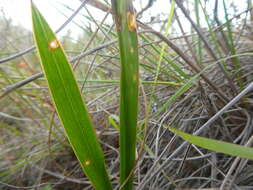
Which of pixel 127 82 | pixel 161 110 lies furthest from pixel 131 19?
pixel 161 110

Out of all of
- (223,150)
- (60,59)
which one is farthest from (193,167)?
(60,59)

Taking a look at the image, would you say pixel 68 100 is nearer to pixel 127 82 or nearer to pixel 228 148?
pixel 127 82

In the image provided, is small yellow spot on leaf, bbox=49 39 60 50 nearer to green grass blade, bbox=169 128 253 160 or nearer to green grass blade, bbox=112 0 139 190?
green grass blade, bbox=112 0 139 190

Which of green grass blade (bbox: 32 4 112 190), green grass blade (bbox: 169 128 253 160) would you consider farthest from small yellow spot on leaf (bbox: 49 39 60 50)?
green grass blade (bbox: 169 128 253 160)

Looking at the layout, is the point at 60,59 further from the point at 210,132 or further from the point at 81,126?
the point at 210,132

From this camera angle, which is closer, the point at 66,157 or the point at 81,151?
the point at 81,151

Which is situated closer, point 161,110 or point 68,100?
point 68,100
